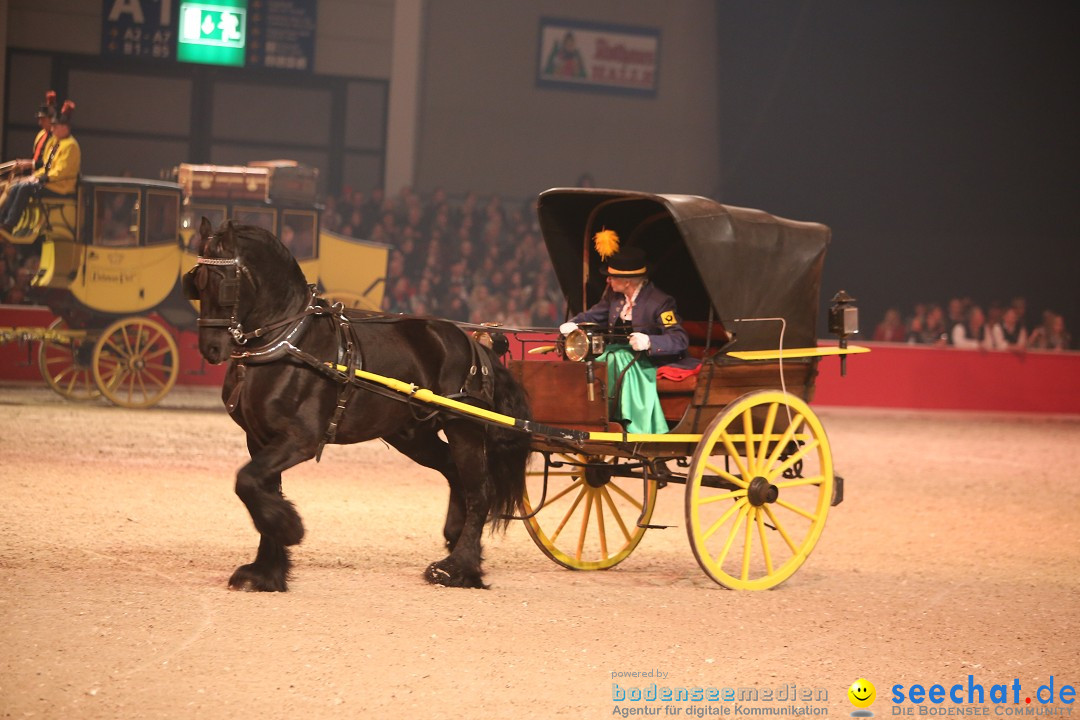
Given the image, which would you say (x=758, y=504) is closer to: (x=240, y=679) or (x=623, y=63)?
(x=240, y=679)

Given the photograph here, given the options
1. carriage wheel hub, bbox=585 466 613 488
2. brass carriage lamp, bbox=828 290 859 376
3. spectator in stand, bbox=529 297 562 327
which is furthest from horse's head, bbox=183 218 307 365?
spectator in stand, bbox=529 297 562 327

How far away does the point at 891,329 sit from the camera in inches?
651

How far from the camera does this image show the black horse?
5254 mm

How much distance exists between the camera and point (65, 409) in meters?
12.0

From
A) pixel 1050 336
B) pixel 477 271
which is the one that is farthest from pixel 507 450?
pixel 1050 336

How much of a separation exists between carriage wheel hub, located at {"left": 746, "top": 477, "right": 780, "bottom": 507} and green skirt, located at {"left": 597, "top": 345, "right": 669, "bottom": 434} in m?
0.49

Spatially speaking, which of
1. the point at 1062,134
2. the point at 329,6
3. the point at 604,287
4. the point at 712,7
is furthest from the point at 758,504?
the point at 1062,134

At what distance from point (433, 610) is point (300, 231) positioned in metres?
9.03

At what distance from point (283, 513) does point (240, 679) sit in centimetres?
122

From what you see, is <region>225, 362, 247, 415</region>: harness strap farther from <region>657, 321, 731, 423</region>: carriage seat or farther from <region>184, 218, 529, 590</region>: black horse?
<region>657, 321, 731, 423</region>: carriage seat

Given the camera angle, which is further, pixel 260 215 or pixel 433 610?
pixel 260 215

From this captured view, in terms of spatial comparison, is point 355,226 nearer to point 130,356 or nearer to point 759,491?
point 130,356

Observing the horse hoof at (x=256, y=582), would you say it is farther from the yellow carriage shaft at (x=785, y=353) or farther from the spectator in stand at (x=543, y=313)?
the spectator in stand at (x=543, y=313)

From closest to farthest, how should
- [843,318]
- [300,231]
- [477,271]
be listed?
[843,318]
[300,231]
[477,271]
